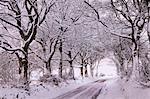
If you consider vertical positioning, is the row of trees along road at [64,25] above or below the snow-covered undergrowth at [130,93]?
above

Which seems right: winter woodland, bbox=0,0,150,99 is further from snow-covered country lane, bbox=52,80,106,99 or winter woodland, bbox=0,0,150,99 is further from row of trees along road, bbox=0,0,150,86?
snow-covered country lane, bbox=52,80,106,99

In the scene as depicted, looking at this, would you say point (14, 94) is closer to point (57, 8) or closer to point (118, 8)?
point (118, 8)

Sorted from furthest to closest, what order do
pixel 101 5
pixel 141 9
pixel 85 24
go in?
pixel 85 24
pixel 101 5
pixel 141 9

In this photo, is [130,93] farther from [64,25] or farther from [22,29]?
[64,25]

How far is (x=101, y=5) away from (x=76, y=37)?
367 inches

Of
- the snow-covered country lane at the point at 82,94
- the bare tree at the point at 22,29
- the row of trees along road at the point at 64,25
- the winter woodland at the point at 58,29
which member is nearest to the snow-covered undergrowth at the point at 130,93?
the winter woodland at the point at 58,29

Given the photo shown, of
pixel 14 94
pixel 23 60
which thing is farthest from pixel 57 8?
pixel 14 94

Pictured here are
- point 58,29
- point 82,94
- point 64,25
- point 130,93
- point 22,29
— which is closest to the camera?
point 130,93

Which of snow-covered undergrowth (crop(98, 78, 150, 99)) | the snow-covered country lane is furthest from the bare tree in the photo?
snow-covered undergrowth (crop(98, 78, 150, 99))

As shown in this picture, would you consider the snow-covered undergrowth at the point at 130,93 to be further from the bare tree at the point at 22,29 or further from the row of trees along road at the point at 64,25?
the bare tree at the point at 22,29

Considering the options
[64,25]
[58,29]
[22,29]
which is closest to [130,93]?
[22,29]

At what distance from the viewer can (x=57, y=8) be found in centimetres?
3033

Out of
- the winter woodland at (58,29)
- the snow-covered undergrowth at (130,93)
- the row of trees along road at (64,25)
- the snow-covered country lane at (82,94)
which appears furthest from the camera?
the row of trees along road at (64,25)

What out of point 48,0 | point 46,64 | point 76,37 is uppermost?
point 48,0
